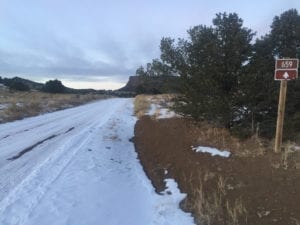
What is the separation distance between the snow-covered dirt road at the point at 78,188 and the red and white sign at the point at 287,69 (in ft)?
11.5

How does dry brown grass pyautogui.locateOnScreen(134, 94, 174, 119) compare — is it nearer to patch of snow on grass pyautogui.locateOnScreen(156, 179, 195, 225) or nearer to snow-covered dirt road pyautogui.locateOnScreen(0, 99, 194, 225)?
snow-covered dirt road pyautogui.locateOnScreen(0, 99, 194, 225)

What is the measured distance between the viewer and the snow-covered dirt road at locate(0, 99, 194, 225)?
689 centimetres

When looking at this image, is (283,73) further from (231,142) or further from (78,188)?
(78,188)

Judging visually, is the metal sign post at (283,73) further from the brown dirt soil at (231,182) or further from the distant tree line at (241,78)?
the distant tree line at (241,78)

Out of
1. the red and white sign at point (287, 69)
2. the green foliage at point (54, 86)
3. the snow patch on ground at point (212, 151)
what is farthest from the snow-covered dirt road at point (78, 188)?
the green foliage at point (54, 86)

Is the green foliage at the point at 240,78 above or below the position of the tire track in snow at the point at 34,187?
above

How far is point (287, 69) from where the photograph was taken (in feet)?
29.2

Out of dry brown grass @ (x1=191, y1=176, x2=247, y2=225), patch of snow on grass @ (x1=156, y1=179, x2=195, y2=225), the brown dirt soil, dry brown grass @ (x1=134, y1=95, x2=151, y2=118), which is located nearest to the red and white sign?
→ the brown dirt soil

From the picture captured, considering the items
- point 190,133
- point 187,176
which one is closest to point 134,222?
point 187,176

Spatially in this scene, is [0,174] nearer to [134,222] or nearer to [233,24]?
[134,222]

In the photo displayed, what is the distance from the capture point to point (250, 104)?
37.0 ft

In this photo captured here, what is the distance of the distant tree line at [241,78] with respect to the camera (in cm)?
1120

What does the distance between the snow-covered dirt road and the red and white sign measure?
3506 mm

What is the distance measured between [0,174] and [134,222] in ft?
13.7
